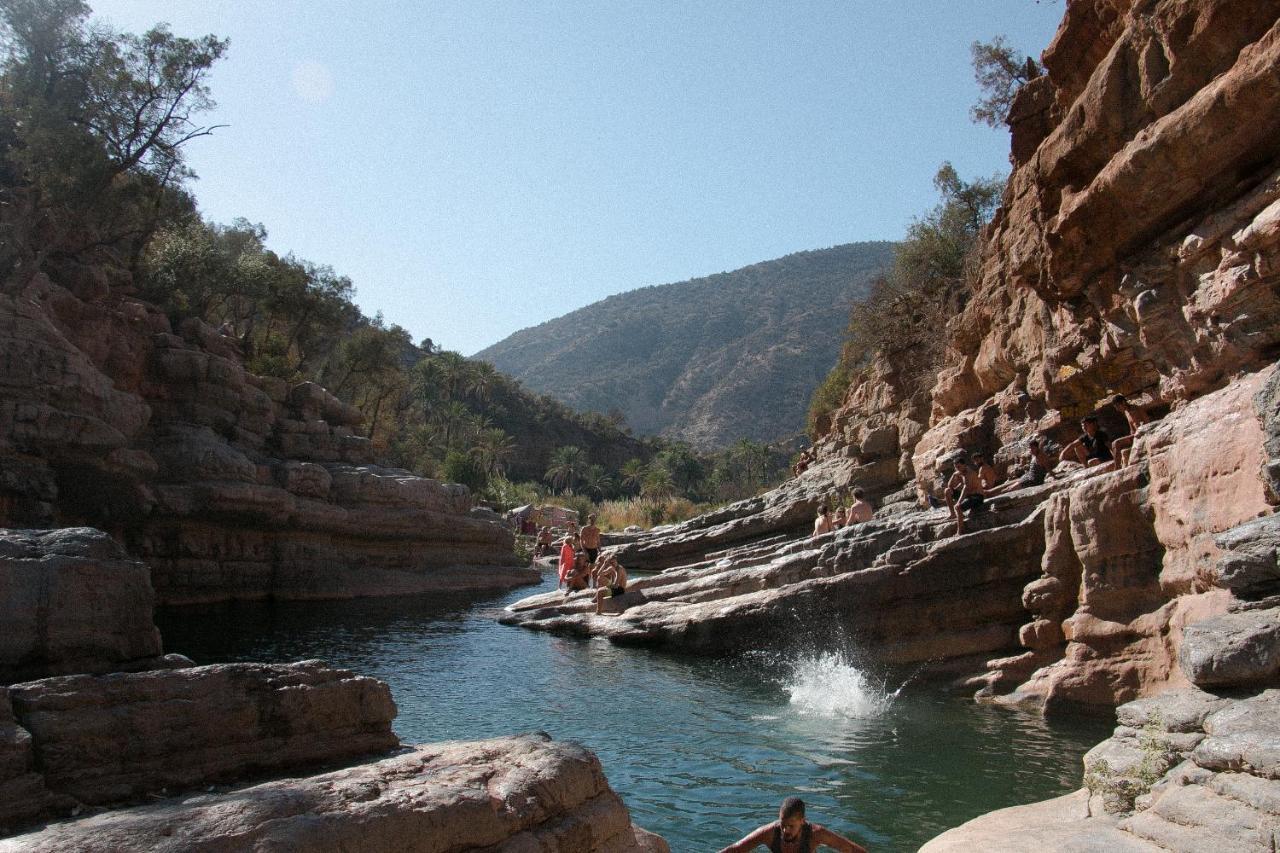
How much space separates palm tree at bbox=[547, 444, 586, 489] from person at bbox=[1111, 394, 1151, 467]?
77.6m

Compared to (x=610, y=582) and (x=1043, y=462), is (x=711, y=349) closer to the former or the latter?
(x=610, y=582)

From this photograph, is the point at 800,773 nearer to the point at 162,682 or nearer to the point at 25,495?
the point at 162,682

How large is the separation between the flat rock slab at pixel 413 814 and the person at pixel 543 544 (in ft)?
129

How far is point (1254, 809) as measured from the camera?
5.20 m

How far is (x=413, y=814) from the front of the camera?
14.7ft

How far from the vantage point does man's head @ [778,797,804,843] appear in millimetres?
6164

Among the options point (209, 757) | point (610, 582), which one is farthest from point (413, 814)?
point (610, 582)

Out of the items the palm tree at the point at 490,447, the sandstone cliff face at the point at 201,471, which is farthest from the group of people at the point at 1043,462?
the palm tree at the point at 490,447

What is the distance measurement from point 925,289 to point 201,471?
24.3m

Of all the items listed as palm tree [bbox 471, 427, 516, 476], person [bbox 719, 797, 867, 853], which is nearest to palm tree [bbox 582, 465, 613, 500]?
palm tree [bbox 471, 427, 516, 476]

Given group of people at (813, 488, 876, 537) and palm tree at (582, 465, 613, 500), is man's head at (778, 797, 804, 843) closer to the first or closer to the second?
group of people at (813, 488, 876, 537)

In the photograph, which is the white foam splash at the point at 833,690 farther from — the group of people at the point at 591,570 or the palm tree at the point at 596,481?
the palm tree at the point at 596,481

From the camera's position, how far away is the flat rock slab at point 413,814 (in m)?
3.90

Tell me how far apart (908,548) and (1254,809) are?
8724mm
